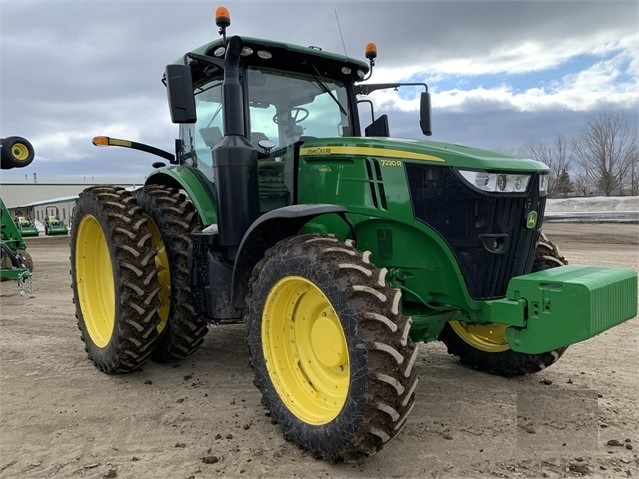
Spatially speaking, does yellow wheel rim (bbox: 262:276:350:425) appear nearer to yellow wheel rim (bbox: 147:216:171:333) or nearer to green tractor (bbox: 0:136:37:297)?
yellow wheel rim (bbox: 147:216:171:333)

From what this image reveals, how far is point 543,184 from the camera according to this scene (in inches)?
142

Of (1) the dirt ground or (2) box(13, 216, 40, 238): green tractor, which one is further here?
(2) box(13, 216, 40, 238): green tractor

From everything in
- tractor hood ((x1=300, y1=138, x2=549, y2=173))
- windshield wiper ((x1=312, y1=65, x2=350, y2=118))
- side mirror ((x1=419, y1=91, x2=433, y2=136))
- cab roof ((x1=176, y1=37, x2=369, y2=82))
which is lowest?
tractor hood ((x1=300, y1=138, x2=549, y2=173))

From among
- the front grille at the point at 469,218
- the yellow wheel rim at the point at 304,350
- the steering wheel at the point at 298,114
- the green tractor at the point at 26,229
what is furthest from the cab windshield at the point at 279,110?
the green tractor at the point at 26,229

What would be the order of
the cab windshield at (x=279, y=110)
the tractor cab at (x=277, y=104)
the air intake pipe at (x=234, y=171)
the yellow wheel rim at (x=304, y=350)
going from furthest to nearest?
the cab windshield at (x=279, y=110) < the tractor cab at (x=277, y=104) < the air intake pipe at (x=234, y=171) < the yellow wheel rim at (x=304, y=350)

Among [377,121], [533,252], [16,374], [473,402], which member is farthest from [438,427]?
[16,374]

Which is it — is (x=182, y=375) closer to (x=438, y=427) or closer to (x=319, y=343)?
(x=319, y=343)

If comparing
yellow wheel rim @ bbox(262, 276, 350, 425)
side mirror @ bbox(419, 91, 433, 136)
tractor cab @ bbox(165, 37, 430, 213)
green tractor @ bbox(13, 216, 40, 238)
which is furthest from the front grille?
green tractor @ bbox(13, 216, 40, 238)

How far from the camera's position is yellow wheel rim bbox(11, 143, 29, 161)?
28.7 feet

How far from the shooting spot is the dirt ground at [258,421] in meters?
3.04

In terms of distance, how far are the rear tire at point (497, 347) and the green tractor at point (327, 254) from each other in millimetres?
17

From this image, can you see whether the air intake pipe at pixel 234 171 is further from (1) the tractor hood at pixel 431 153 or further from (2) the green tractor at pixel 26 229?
(2) the green tractor at pixel 26 229

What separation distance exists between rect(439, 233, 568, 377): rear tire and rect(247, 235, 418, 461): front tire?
1603 millimetres

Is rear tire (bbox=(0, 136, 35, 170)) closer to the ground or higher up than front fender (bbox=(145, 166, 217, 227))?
higher up
